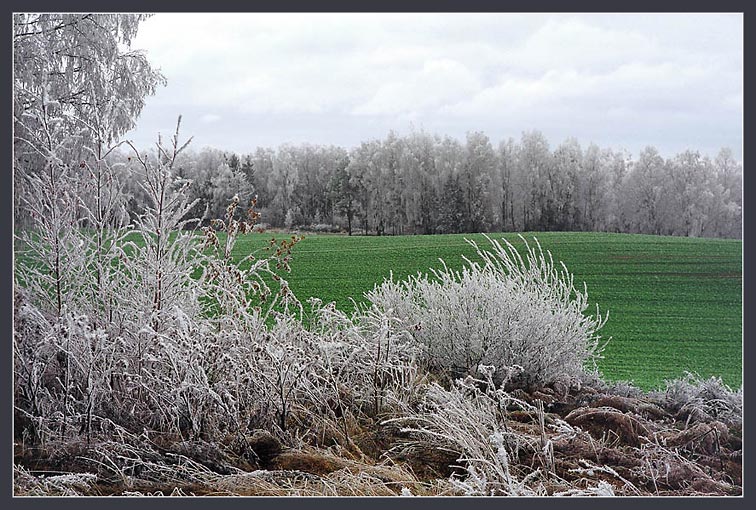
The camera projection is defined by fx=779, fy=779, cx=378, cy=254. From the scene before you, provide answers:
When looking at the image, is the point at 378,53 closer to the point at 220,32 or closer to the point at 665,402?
the point at 220,32

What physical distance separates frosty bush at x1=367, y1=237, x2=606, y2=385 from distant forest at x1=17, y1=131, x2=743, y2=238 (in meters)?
0.29

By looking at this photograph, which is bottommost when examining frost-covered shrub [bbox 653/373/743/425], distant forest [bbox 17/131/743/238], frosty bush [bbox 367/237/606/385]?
frost-covered shrub [bbox 653/373/743/425]

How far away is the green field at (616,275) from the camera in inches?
194

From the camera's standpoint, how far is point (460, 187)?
5.12m

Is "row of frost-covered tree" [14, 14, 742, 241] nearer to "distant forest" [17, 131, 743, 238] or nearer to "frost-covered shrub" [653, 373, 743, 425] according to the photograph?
"distant forest" [17, 131, 743, 238]

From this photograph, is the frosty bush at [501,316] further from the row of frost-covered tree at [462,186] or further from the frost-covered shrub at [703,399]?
the frost-covered shrub at [703,399]

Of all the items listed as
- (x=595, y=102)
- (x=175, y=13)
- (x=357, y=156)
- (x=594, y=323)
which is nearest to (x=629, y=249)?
→ (x=594, y=323)

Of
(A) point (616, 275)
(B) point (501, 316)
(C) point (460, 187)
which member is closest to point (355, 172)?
(C) point (460, 187)

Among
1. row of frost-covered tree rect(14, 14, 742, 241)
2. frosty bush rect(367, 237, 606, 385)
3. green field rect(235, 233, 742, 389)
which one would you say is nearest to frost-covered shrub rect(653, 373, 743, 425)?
green field rect(235, 233, 742, 389)

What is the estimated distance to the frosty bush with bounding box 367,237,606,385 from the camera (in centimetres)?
494

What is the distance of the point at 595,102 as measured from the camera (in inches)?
194

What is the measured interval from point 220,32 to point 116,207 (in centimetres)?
128

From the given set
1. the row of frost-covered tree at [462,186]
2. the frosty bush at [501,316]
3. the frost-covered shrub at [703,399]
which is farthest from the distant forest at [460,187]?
the frost-covered shrub at [703,399]

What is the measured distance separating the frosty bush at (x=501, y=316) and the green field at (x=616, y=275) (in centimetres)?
9
